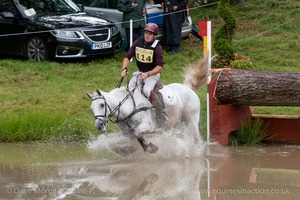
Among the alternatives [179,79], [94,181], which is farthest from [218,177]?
[179,79]

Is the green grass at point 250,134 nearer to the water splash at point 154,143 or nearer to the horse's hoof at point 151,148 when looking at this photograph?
the water splash at point 154,143

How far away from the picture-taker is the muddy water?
8.62 m

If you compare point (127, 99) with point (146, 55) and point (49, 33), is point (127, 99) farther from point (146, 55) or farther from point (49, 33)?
point (49, 33)

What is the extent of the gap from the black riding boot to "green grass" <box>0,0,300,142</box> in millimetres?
1708

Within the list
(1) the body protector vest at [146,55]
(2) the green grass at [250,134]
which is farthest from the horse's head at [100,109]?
(2) the green grass at [250,134]

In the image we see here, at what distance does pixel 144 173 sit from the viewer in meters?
9.77

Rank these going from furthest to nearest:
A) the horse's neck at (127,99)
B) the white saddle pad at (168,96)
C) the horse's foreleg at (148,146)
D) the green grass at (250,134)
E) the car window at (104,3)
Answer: the car window at (104,3) → the green grass at (250,134) → the white saddle pad at (168,96) → the horse's foreleg at (148,146) → the horse's neck at (127,99)

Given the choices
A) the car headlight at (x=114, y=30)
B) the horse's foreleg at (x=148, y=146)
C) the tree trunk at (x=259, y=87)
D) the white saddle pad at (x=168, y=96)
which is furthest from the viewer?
the car headlight at (x=114, y=30)

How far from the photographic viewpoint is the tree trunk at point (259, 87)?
1145 centimetres

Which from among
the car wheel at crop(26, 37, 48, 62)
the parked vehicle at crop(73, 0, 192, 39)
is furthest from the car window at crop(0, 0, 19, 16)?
the parked vehicle at crop(73, 0, 192, 39)

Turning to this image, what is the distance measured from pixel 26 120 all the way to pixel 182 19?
27.0 feet

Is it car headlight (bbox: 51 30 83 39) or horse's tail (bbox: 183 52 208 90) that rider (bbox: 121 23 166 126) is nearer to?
horse's tail (bbox: 183 52 208 90)

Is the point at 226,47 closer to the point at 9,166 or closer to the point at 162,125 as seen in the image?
the point at 162,125

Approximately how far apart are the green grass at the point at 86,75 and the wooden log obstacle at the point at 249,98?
54cm
